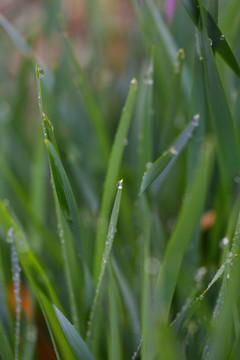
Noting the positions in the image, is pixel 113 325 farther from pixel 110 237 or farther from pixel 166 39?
pixel 166 39

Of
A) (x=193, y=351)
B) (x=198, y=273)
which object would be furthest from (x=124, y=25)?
(x=193, y=351)

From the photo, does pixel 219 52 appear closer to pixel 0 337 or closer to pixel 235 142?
pixel 235 142

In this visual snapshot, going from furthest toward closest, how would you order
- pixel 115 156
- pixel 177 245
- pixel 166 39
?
pixel 166 39
pixel 115 156
pixel 177 245

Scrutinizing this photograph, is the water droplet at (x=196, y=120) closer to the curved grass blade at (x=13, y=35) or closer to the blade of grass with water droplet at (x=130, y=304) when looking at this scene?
the blade of grass with water droplet at (x=130, y=304)

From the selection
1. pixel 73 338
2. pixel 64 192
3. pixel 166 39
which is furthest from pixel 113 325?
pixel 166 39

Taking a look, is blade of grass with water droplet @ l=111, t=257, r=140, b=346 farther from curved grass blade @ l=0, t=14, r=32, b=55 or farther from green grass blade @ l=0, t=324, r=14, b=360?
curved grass blade @ l=0, t=14, r=32, b=55

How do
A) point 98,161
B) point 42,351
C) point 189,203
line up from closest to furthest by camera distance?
point 189,203 < point 42,351 < point 98,161
